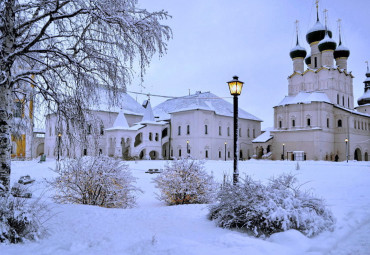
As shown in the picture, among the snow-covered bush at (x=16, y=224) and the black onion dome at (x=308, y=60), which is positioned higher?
the black onion dome at (x=308, y=60)

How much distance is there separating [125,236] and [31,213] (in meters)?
1.76

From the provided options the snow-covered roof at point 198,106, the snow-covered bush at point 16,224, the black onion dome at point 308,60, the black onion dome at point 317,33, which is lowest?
the snow-covered bush at point 16,224

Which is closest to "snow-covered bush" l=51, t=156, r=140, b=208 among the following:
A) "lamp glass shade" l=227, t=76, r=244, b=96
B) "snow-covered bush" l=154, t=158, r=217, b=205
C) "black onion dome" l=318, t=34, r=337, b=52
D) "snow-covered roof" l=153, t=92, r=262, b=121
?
"snow-covered bush" l=154, t=158, r=217, b=205

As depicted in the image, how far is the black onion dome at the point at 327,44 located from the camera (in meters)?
50.4

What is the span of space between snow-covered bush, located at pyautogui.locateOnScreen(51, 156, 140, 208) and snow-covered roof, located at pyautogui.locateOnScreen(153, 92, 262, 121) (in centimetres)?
3748

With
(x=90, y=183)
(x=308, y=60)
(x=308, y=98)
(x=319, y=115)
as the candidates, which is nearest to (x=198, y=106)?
(x=308, y=98)

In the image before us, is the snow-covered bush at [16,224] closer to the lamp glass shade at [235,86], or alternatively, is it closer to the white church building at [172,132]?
the lamp glass shade at [235,86]

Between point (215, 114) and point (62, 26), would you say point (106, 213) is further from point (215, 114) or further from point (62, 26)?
point (215, 114)

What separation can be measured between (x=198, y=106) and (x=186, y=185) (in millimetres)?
38775

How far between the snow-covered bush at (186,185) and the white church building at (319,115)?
1512 inches

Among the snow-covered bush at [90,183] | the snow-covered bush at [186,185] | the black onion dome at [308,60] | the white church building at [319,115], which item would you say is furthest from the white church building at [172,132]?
the snow-covered bush at [90,183]

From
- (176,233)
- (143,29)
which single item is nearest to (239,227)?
(176,233)

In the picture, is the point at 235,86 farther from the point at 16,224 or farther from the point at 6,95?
the point at 16,224

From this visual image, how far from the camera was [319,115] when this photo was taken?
1873 inches
